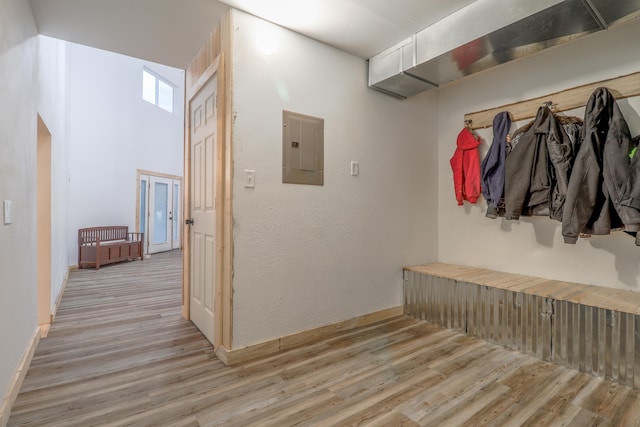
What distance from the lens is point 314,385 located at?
6.15 feet

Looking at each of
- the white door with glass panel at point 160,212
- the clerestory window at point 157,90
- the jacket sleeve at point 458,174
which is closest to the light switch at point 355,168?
the jacket sleeve at point 458,174

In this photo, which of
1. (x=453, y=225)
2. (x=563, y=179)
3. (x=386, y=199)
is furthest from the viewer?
(x=453, y=225)

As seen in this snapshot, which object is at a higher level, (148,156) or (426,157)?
(148,156)

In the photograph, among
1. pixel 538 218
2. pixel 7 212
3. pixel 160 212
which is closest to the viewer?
pixel 7 212

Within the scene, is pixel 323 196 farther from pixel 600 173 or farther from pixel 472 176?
Answer: pixel 600 173

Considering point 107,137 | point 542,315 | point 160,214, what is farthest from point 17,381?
point 160,214

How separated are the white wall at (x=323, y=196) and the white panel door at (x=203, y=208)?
1.12 ft

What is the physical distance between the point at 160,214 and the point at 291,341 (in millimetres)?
6814

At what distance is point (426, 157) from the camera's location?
11.0 ft

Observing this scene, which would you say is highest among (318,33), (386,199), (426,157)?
(318,33)

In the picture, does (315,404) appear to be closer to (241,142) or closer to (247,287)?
(247,287)

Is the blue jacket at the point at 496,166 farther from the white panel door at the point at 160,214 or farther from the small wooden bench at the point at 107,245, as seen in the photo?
the white panel door at the point at 160,214

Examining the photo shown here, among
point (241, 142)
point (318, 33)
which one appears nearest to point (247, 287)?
Answer: point (241, 142)

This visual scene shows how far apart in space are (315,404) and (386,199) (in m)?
1.88
